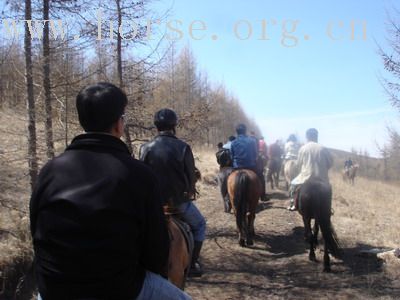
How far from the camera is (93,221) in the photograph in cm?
185

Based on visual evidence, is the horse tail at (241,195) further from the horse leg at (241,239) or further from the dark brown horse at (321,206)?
the dark brown horse at (321,206)

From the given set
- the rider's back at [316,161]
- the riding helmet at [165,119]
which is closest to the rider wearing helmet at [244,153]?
the rider's back at [316,161]

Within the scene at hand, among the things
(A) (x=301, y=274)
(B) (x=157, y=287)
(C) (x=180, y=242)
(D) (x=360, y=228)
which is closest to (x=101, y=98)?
(B) (x=157, y=287)

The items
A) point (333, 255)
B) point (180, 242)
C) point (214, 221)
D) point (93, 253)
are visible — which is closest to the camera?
point (93, 253)

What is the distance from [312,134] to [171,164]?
372cm

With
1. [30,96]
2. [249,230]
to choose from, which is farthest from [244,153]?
[30,96]

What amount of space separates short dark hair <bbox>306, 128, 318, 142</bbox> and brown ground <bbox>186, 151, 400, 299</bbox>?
80.5 inches

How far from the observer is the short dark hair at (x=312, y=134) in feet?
23.5

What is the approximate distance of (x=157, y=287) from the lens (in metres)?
2.14

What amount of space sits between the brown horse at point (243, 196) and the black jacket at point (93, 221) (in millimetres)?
5857

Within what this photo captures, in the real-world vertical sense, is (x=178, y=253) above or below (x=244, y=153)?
below

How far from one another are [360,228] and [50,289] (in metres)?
8.33

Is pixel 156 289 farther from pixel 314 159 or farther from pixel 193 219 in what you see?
pixel 314 159

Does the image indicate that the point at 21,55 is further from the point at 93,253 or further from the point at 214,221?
the point at 93,253
